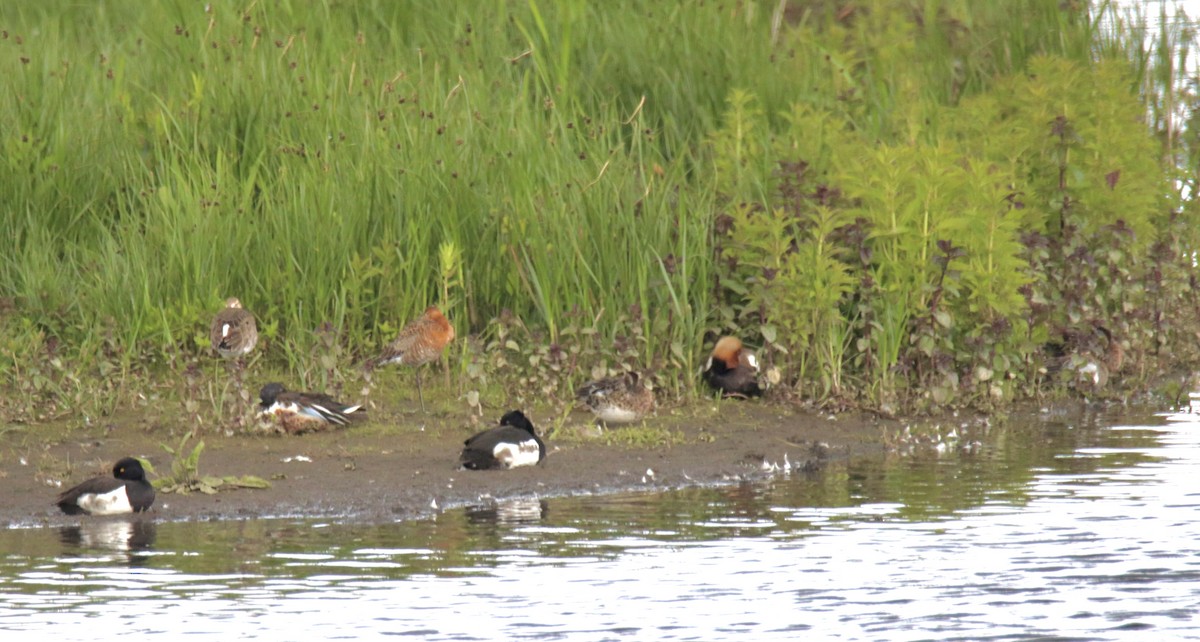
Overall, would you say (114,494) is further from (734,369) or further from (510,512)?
(734,369)

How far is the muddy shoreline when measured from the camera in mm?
9664

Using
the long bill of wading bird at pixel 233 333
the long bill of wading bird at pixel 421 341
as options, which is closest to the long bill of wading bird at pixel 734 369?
the long bill of wading bird at pixel 421 341

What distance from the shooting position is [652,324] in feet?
39.9

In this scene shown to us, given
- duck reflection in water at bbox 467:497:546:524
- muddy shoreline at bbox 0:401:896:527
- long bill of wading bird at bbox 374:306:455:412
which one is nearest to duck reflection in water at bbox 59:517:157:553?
muddy shoreline at bbox 0:401:896:527

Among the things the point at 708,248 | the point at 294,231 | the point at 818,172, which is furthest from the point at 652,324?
the point at 294,231

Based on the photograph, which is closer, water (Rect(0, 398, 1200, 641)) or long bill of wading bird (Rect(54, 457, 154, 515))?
water (Rect(0, 398, 1200, 641))

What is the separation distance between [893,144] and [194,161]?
5.01 metres

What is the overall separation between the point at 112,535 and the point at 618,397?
341 cm

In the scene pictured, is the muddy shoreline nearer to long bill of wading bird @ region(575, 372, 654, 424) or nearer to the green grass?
long bill of wading bird @ region(575, 372, 654, 424)

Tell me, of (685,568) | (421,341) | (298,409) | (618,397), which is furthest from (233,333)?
(685,568)

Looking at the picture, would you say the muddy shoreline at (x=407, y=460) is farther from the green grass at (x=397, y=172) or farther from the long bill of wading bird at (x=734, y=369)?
the green grass at (x=397, y=172)

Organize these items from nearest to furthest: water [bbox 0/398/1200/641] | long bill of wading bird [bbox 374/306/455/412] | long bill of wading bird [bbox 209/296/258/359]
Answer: water [bbox 0/398/1200/641]
long bill of wading bird [bbox 209/296/258/359]
long bill of wading bird [bbox 374/306/455/412]

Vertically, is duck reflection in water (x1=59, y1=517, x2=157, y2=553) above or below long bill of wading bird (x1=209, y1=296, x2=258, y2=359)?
below

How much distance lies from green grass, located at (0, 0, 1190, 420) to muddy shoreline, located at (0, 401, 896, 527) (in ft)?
1.77
